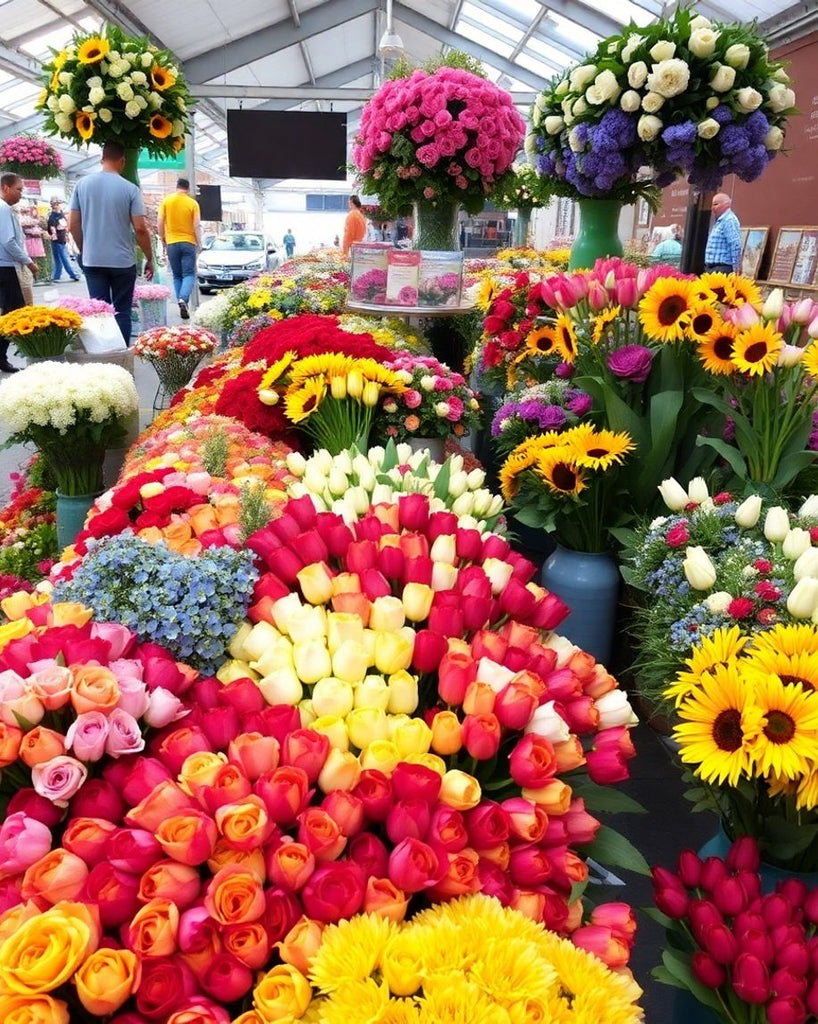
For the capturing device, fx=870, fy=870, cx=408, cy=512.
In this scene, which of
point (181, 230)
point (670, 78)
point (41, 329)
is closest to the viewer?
point (670, 78)

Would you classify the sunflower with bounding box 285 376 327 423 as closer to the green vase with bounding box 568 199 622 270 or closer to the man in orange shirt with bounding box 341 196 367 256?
the green vase with bounding box 568 199 622 270

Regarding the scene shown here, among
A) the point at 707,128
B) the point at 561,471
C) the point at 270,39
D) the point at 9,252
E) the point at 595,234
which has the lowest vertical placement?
the point at 561,471

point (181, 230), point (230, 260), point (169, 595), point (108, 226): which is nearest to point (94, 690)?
point (169, 595)

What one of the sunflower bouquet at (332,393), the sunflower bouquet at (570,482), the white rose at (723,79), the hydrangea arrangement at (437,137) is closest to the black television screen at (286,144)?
the hydrangea arrangement at (437,137)

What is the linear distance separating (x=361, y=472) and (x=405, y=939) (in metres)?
1.07

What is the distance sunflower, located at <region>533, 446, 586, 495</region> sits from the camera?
1.98 meters

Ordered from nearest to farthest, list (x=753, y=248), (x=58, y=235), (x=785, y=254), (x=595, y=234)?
(x=595, y=234)
(x=785, y=254)
(x=753, y=248)
(x=58, y=235)

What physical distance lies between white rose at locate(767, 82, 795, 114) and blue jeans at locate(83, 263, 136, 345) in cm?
350

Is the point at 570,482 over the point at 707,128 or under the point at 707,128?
under

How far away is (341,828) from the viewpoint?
0.84 m

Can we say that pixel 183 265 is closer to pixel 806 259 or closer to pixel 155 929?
pixel 806 259

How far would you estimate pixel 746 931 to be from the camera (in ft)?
3.31

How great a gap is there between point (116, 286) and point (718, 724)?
477 cm

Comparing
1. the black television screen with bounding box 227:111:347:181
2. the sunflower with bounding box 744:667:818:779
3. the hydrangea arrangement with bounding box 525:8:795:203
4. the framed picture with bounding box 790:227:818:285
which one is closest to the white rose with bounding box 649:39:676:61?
the hydrangea arrangement with bounding box 525:8:795:203
